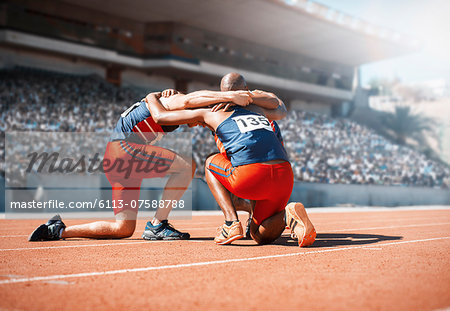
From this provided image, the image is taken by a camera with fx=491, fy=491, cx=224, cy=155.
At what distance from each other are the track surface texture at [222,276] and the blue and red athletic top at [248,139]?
921 mm

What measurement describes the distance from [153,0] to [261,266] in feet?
89.5

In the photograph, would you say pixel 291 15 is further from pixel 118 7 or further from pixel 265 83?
pixel 118 7

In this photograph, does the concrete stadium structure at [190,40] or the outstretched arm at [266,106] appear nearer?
the outstretched arm at [266,106]

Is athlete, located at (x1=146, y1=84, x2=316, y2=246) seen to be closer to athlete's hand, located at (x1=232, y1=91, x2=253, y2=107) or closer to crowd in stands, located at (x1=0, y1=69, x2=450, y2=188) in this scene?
athlete's hand, located at (x1=232, y1=91, x2=253, y2=107)

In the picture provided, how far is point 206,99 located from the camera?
5.09m

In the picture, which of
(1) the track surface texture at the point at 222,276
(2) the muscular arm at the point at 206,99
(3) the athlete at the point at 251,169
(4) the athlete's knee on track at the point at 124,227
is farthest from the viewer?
(4) the athlete's knee on track at the point at 124,227

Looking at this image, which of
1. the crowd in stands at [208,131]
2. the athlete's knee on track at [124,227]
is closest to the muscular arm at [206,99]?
the athlete's knee on track at [124,227]

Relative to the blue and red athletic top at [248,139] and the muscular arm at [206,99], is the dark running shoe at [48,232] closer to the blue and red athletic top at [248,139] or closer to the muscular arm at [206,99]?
the muscular arm at [206,99]

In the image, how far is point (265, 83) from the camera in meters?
37.3

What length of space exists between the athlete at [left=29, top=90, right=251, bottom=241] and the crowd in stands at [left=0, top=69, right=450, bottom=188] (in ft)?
35.3

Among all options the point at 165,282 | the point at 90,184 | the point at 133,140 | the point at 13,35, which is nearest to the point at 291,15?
the point at 13,35

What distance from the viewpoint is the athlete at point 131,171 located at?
5449 mm

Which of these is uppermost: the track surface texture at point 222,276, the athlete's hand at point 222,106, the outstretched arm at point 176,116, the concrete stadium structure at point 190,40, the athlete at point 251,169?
the concrete stadium structure at point 190,40

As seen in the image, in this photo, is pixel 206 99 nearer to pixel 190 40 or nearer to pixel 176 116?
pixel 176 116
